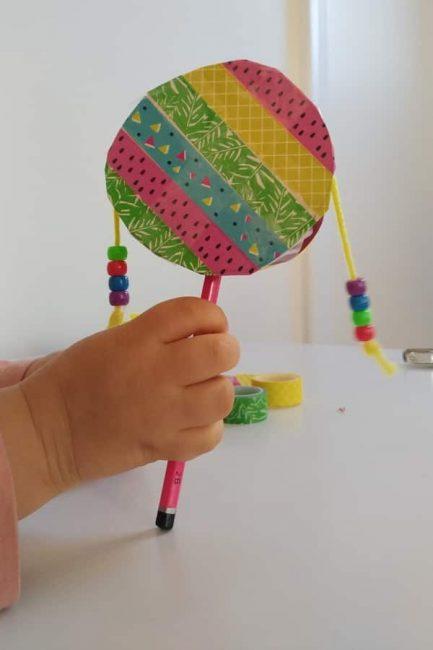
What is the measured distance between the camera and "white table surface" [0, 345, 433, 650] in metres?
0.31

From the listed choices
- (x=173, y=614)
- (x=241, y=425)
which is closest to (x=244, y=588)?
(x=173, y=614)

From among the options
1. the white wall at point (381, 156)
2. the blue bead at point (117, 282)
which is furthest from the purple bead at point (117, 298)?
the white wall at point (381, 156)

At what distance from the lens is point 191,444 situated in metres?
0.42

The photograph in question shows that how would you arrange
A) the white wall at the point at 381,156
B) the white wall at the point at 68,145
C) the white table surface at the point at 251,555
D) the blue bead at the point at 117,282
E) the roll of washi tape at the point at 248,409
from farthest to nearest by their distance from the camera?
1. the white wall at the point at 381,156
2. the white wall at the point at 68,145
3. the roll of washi tape at the point at 248,409
4. the blue bead at the point at 117,282
5. the white table surface at the point at 251,555

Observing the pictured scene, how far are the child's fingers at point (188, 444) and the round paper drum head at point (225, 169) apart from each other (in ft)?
0.31

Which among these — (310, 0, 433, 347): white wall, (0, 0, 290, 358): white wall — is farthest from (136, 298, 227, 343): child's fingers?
(310, 0, 433, 347): white wall

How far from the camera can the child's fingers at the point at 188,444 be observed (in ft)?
1.35

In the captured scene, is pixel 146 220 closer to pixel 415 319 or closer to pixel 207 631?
pixel 207 631

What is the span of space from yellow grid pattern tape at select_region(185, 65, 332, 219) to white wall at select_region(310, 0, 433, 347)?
1.24 m

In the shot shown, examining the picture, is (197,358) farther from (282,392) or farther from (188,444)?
(282,392)

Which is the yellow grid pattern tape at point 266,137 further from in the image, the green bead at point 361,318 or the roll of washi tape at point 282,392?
the roll of washi tape at point 282,392

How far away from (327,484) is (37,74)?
581 millimetres

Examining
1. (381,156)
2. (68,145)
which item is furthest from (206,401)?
(381,156)

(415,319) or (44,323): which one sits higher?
(44,323)
